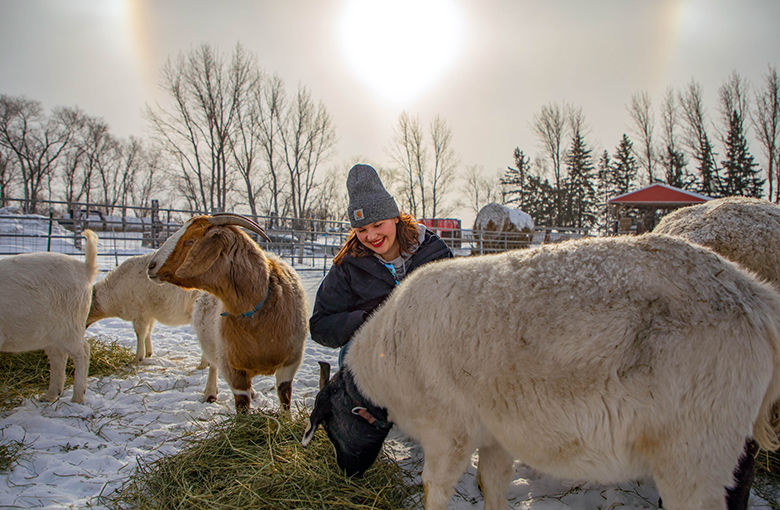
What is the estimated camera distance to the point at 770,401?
1365mm

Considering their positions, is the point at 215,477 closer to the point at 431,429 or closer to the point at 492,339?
the point at 431,429

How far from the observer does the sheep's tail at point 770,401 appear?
51.4 inches

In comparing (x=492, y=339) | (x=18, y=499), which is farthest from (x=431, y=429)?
(x=18, y=499)

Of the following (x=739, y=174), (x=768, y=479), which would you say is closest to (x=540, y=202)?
(x=739, y=174)

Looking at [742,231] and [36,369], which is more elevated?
[742,231]

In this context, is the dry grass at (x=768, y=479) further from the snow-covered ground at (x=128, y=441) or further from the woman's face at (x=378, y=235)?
the woman's face at (x=378, y=235)

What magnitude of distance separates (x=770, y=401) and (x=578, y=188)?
42.4 metres

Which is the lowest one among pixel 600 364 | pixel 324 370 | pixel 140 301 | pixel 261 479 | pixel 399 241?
pixel 261 479

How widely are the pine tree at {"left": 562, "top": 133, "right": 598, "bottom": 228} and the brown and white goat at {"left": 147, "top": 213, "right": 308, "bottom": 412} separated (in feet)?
129

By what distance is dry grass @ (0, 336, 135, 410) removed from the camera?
13.2 feet

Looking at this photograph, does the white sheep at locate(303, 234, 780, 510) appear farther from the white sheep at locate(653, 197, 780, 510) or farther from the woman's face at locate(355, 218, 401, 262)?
the white sheep at locate(653, 197, 780, 510)

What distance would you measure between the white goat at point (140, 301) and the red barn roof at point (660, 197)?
1927cm

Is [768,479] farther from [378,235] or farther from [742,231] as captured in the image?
[378,235]

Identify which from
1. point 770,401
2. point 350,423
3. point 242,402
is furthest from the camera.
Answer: point 242,402
